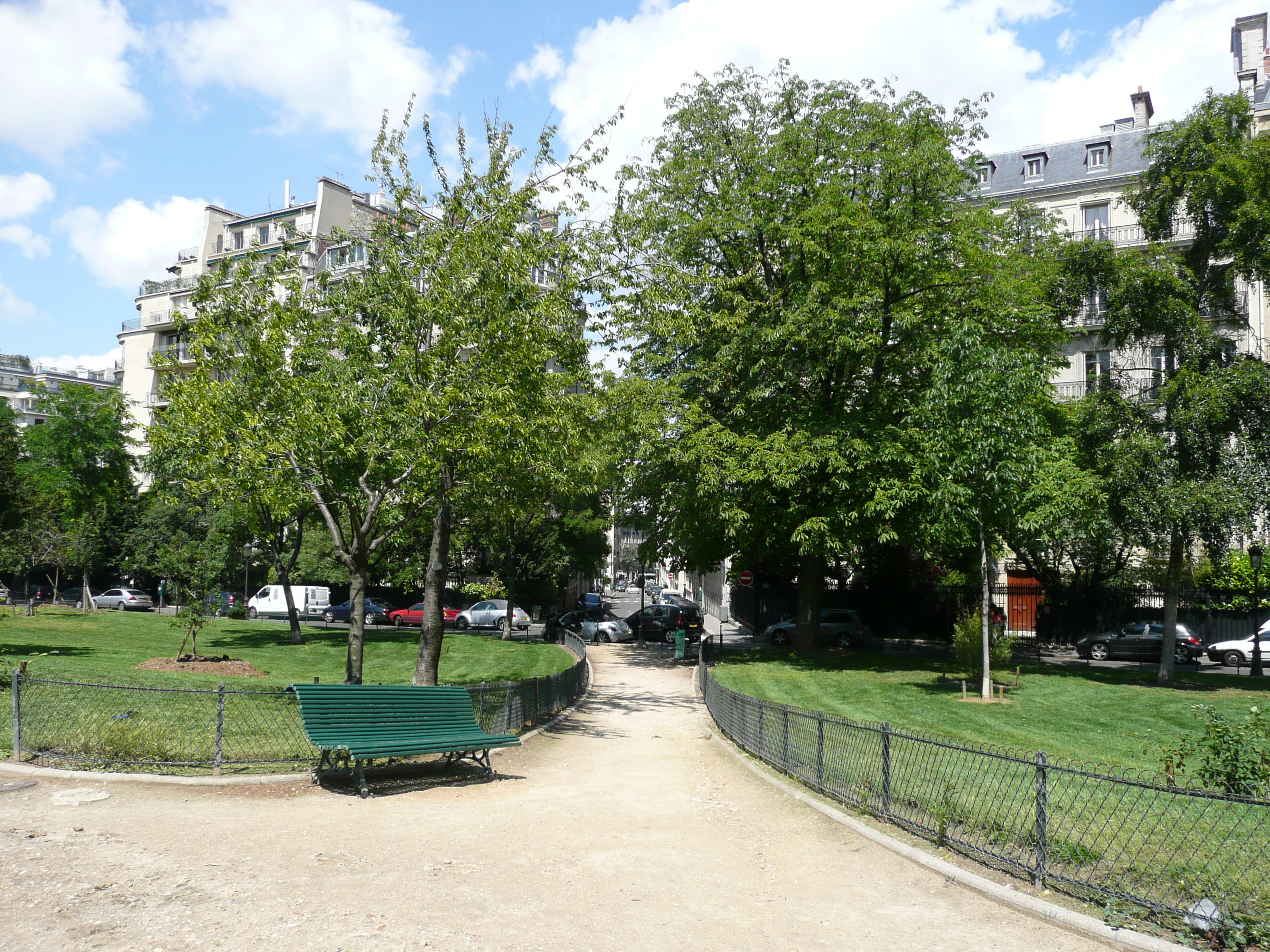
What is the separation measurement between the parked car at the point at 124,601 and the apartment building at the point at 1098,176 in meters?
50.6

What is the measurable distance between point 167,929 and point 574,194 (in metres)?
13.7

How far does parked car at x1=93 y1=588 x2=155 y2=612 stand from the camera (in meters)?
50.8

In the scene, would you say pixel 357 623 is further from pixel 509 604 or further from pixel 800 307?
pixel 509 604

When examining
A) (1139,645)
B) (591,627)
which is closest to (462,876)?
(1139,645)

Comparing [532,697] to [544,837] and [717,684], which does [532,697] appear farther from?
[544,837]

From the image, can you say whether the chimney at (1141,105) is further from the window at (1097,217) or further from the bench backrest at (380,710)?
the bench backrest at (380,710)

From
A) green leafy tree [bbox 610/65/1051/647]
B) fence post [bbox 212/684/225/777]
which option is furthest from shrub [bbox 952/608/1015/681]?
fence post [bbox 212/684/225/777]

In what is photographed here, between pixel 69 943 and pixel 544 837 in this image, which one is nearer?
pixel 69 943

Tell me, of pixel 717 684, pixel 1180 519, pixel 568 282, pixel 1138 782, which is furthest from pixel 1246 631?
pixel 1138 782

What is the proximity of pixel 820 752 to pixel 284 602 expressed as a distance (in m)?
41.1

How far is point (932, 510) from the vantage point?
68.4 ft

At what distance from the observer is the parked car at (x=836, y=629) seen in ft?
110

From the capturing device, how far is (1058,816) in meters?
8.47

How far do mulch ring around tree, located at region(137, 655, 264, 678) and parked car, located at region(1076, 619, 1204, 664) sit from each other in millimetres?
25650
